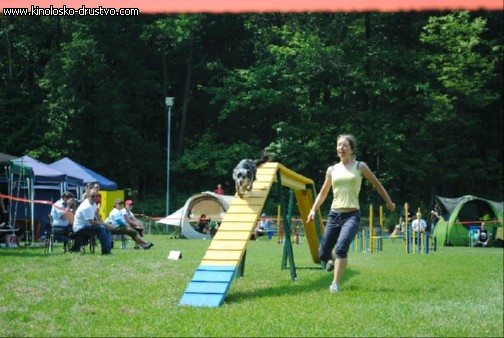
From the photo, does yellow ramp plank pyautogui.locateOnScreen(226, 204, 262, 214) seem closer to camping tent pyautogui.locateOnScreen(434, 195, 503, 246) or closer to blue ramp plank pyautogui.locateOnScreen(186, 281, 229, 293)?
blue ramp plank pyautogui.locateOnScreen(186, 281, 229, 293)

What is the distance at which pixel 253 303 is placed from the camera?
6926mm

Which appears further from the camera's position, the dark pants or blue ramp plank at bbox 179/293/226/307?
the dark pants

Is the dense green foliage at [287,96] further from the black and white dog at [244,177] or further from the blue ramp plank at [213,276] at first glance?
the blue ramp plank at [213,276]

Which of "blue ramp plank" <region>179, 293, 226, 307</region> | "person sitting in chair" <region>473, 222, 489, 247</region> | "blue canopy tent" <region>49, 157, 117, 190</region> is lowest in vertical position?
"person sitting in chair" <region>473, 222, 489, 247</region>

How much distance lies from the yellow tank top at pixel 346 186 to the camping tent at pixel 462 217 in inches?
690

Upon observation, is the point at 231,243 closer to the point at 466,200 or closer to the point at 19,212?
the point at 19,212

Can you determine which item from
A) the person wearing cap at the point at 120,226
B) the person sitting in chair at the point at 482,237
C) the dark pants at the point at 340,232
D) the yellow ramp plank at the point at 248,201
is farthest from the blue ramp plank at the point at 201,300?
the person sitting in chair at the point at 482,237

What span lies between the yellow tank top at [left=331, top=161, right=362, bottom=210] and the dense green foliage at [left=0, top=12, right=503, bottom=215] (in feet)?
84.8

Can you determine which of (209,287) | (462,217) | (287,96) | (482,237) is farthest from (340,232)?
(287,96)

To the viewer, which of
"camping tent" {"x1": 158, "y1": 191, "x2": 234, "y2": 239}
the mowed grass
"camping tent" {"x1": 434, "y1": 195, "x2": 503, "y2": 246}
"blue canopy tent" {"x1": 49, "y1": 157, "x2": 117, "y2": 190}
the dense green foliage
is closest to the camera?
the mowed grass

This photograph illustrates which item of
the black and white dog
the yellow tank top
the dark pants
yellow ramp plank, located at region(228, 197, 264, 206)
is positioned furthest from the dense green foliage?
the yellow tank top

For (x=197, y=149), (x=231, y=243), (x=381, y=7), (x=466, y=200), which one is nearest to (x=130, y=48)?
(x=197, y=149)

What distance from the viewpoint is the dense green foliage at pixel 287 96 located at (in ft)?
114

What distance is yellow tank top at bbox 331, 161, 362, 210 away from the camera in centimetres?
809
